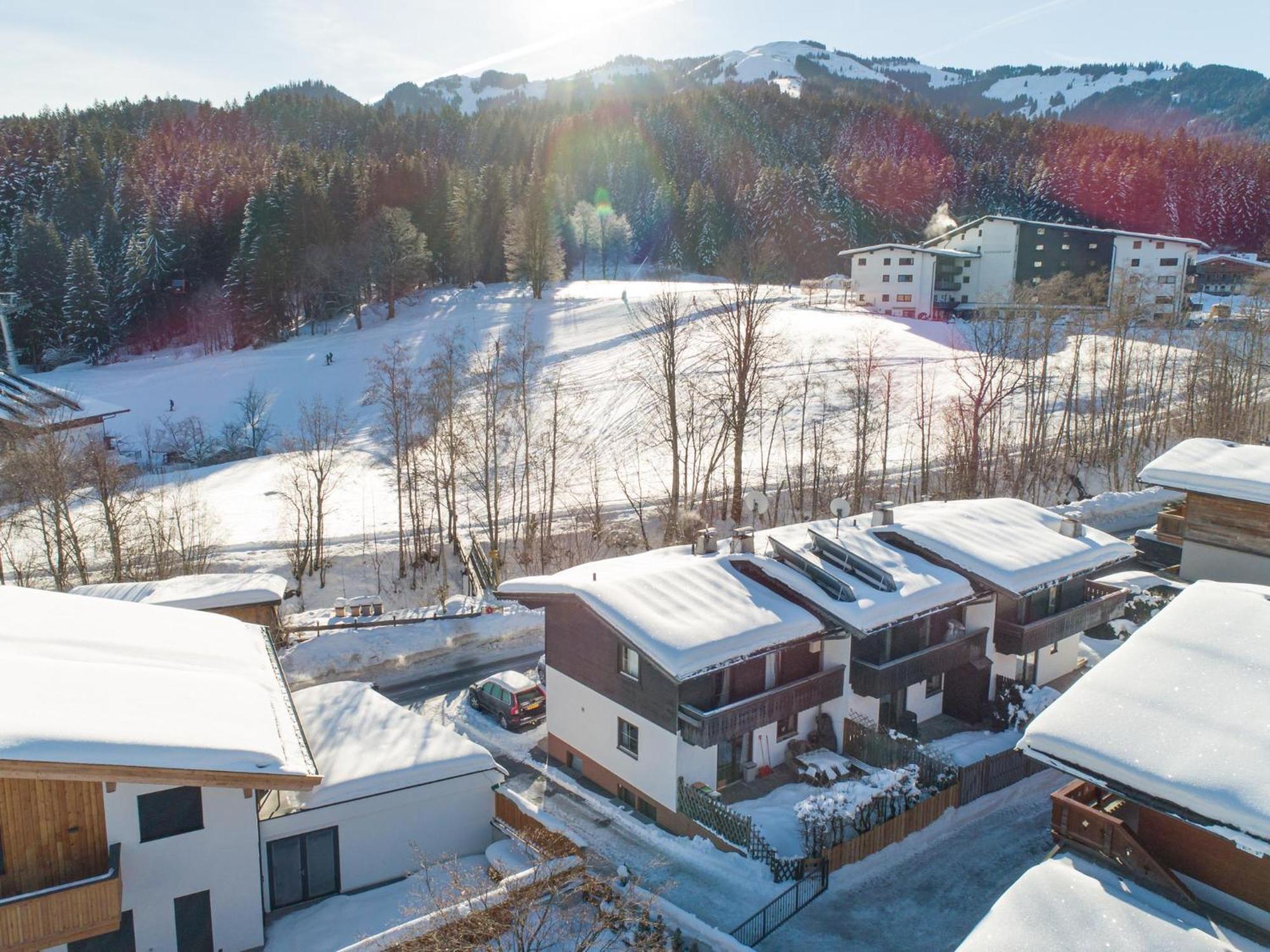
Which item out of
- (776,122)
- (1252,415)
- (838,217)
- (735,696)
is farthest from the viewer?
(776,122)

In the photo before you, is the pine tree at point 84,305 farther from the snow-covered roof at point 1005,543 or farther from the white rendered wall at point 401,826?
the snow-covered roof at point 1005,543

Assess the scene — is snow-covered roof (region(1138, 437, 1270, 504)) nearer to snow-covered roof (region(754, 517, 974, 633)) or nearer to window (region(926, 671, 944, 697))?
window (region(926, 671, 944, 697))

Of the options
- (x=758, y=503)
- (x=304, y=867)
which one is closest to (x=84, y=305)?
Result: (x=758, y=503)

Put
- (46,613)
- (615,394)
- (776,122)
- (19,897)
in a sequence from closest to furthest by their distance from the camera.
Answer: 1. (19,897)
2. (46,613)
3. (615,394)
4. (776,122)

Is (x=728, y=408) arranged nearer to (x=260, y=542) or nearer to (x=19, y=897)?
(x=260, y=542)

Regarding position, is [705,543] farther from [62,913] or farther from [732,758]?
[62,913]

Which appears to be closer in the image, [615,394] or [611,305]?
[615,394]

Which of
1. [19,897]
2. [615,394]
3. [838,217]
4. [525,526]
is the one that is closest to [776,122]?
[838,217]
